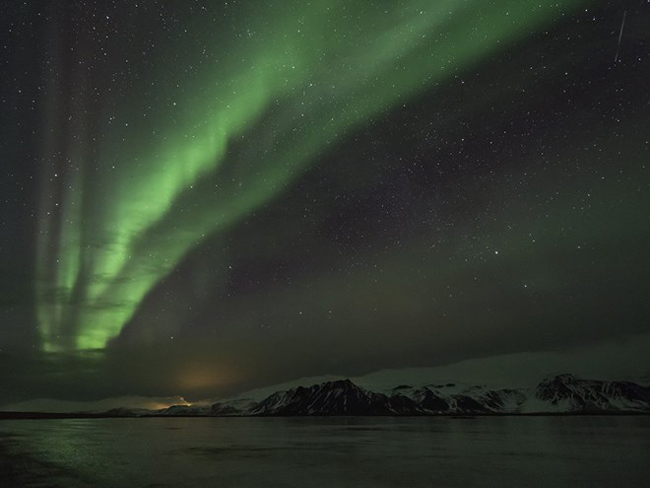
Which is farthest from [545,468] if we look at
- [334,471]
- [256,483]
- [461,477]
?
[256,483]

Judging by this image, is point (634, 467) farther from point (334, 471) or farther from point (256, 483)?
point (256, 483)

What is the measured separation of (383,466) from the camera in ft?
124

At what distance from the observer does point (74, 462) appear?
42906 mm

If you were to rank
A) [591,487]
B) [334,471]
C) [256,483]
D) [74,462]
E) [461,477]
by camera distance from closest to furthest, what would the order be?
[591,487] → [256,483] → [461,477] → [334,471] → [74,462]

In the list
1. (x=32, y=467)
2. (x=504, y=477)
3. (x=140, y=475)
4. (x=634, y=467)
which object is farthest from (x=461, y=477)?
(x=32, y=467)

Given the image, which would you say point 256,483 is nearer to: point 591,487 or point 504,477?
point 504,477

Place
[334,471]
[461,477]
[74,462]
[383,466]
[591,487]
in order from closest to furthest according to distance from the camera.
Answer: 1. [591,487]
2. [461,477]
3. [334,471]
4. [383,466]
5. [74,462]

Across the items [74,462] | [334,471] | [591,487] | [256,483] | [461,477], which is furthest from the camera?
[74,462]

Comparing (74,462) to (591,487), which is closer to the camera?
(591,487)

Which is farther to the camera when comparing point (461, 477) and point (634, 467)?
point (634, 467)

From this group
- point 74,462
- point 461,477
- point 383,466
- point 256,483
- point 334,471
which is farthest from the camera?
point 74,462

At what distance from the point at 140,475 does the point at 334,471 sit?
12793mm

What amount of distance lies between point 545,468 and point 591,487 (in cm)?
1007

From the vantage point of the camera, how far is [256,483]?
95.5ft
